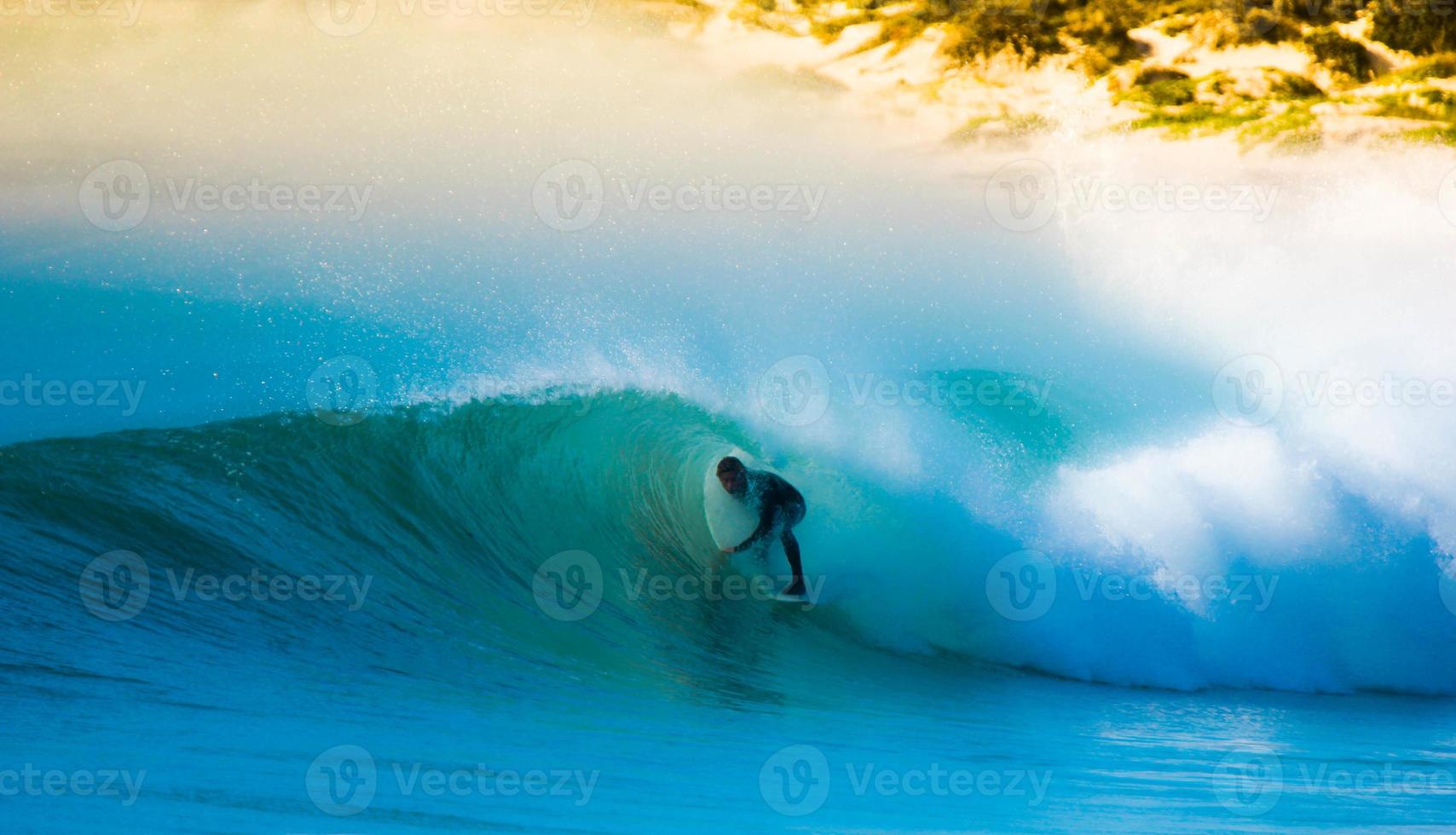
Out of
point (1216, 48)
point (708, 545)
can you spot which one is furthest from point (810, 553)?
point (1216, 48)

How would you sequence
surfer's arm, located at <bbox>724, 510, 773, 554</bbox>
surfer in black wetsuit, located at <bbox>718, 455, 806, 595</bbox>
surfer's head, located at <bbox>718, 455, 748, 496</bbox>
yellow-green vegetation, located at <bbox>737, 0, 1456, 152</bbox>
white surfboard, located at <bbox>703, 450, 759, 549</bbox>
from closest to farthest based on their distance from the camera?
surfer's head, located at <bbox>718, 455, 748, 496</bbox>
surfer in black wetsuit, located at <bbox>718, 455, 806, 595</bbox>
surfer's arm, located at <bbox>724, 510, 773, 554</bbox>
white surfboard, located at <bbox>703, 450, 759, 549</bbox>
yellow-green vegetation, located at <bbox>737, 0, 1456, 152</bbox>

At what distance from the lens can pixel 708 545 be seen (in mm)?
7871

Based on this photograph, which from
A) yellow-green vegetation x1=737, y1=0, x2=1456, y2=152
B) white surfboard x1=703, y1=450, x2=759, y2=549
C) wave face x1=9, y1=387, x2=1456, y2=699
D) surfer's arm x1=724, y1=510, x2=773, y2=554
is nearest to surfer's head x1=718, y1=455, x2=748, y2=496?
A: surfer's arm x1=724, y1=510, x2=773, y2=554

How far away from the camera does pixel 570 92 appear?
1702 cm

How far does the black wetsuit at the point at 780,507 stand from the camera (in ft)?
22.0

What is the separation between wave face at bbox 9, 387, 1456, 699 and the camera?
18.4ft

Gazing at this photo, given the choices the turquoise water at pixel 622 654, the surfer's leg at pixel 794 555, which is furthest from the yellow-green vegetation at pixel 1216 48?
the surfer's leg at pixel 794 555

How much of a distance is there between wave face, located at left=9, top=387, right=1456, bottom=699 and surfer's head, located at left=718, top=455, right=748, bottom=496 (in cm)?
79

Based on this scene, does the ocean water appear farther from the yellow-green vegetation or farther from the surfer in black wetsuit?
the yellow-green vegetation

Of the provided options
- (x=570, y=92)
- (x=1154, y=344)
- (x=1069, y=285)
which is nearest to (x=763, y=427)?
(x=1154, y=344)

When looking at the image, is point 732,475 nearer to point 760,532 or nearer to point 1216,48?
point 760,532

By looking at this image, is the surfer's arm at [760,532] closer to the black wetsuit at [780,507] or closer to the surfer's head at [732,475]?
the black wetsuit at [780,507]

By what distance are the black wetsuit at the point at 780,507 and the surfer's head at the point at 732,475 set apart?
0.12m

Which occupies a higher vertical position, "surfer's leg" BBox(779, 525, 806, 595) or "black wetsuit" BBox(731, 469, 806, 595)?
"black wetsuit" BBox(731, 469, 806, 595)
